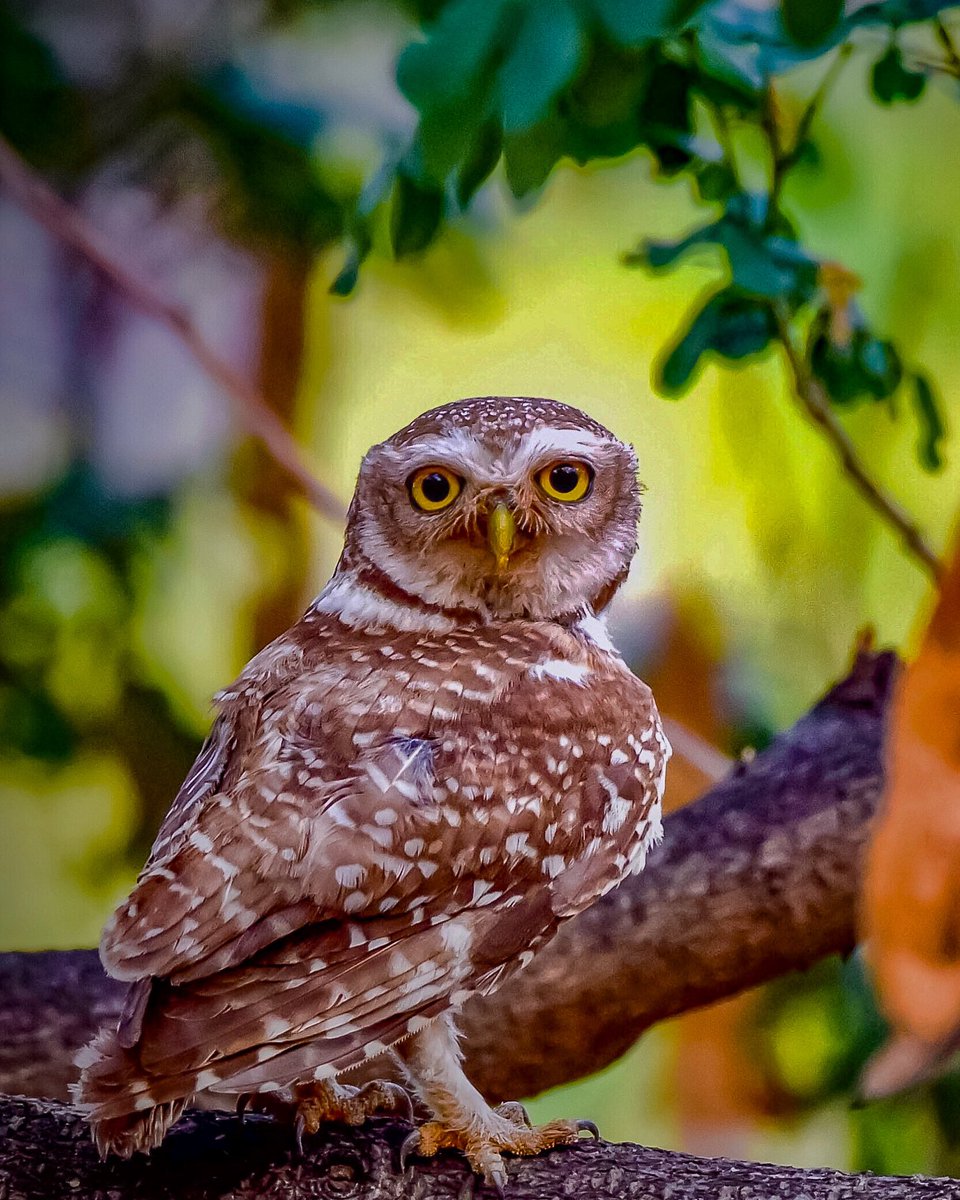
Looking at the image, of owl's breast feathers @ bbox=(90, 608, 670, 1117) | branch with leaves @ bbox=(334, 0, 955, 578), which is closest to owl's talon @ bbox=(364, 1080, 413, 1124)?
owl's breast feathers @ bbox=(90, 608, 670, 1117)

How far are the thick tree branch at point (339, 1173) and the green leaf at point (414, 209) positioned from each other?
1111 millimetres

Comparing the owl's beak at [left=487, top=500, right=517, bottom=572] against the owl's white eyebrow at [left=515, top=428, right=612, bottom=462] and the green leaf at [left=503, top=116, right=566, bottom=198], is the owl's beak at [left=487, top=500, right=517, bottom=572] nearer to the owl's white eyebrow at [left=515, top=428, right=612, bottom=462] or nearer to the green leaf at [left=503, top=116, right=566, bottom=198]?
the owl's white eyebrow at [left=515, top=428, right=612, bottom=462]

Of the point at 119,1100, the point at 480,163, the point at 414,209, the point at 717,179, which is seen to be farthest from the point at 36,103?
the point at 119,1100

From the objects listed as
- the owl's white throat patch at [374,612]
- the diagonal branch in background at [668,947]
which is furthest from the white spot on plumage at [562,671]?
the diagonal branch in background at [668,947]

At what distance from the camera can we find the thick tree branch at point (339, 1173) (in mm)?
1084

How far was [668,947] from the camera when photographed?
1681 millimetres

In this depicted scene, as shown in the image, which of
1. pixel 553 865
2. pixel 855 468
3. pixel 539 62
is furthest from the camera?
pixel 855 468

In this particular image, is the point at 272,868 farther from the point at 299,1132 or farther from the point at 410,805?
the point at 299,1132

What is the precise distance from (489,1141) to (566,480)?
63 centimetres

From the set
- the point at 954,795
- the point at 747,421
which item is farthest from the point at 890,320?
the point at 954,795

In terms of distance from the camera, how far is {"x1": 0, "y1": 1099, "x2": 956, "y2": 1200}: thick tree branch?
3.56 feet

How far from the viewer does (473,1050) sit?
65.3 inches

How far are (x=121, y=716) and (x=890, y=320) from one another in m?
1.42

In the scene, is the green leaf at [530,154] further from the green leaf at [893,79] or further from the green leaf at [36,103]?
the green leaf at [36,103]
